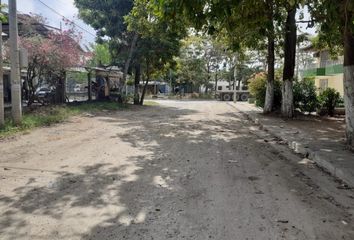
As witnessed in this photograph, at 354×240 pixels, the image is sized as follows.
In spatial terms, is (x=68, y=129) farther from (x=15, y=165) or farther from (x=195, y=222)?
(x=195, y=222)

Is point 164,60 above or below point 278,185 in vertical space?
above

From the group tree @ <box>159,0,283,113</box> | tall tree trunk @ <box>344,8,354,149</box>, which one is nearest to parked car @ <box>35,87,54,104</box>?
tree @ <box>159,0,283,113</box>

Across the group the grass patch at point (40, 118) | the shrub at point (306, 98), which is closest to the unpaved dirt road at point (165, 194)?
the grass patch at point (40, 118)

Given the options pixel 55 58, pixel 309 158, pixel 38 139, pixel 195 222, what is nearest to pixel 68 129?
pixel 38 139

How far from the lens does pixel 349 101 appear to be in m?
11.3

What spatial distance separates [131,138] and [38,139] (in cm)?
283

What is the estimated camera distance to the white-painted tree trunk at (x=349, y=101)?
11094mm

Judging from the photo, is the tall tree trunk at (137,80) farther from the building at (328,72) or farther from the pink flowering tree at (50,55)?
the building at (328,72)

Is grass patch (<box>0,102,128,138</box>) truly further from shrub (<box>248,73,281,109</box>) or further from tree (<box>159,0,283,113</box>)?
shrub (<box>248,73,281,109</box>)

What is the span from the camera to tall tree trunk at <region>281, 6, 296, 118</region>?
2073 cm

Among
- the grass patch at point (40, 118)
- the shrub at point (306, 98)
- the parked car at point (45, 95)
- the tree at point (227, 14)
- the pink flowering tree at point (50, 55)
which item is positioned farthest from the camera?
the parked car at point (45, 95)

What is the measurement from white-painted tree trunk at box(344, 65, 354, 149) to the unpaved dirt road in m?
1.69

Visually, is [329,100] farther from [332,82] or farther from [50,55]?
[332,82]

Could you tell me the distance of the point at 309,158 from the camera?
33.9 ft
